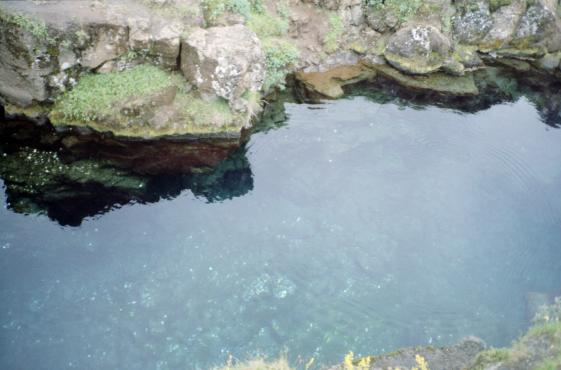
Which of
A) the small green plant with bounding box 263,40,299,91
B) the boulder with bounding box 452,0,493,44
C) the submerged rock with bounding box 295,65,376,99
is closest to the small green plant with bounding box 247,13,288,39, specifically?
the small green plant with bounding box 263,40,299,91

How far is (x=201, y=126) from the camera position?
20.7 m

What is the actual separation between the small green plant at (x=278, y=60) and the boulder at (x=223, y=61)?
8.00ft

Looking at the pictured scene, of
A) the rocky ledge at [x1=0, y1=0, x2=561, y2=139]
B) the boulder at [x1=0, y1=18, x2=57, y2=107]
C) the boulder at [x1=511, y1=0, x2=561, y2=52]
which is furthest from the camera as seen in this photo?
the boulder at [x1=511, y1=0, x2=561, y2=52]

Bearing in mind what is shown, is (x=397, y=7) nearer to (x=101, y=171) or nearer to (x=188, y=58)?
(x=188, y=58)

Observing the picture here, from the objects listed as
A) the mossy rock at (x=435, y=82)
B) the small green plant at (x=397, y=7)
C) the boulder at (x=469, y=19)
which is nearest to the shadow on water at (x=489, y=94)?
Answer: the mossy rock at (x=435, y=82)

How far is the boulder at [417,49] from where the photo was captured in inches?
1037

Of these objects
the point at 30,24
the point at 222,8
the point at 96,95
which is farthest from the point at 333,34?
the point at 30,24

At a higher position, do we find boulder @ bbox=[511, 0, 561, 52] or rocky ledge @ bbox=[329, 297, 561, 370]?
boulder @ bbox=[511, 0, 561, 52]

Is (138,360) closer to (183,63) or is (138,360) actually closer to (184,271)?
(184,271)

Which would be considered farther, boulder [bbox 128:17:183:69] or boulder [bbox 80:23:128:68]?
boulder [bbox 128:17:183:69]

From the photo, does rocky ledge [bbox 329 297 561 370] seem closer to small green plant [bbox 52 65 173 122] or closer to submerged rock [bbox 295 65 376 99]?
small green plant [bbox 52 65 173 122]

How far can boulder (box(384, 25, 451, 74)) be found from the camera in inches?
1037

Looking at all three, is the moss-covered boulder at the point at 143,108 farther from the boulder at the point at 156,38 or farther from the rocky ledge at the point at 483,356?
the rocky ledge at the point at 483,356

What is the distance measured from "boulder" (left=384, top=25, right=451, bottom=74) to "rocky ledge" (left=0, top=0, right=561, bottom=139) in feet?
0.18
